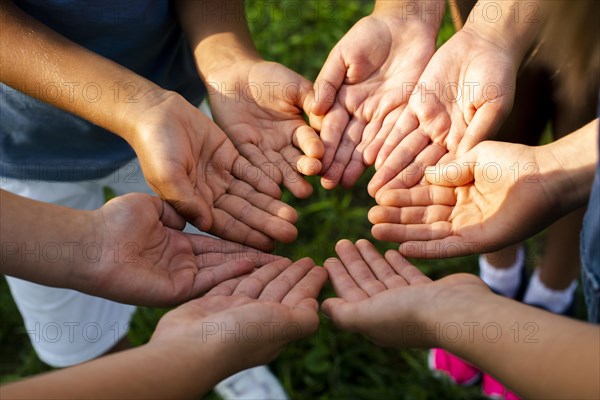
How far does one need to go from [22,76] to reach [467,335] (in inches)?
50.4

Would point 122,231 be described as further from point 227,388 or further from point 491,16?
point 491,16

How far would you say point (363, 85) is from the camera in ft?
6.40

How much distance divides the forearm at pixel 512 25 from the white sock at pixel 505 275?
74 centimetres

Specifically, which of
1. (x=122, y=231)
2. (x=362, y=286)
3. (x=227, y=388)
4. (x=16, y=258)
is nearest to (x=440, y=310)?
(x=362, y=286)

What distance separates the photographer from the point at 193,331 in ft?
4.29

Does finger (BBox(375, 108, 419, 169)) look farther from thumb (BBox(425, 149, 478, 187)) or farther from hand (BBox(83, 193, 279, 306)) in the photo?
hand (BBox(83, 193, 279, 306))

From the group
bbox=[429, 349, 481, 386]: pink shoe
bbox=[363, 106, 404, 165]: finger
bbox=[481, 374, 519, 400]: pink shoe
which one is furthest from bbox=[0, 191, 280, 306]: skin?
bbox=[481, 374, 519, 400]: pink shoe

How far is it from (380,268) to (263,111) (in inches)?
24.9

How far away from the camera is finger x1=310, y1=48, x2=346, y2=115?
185cm

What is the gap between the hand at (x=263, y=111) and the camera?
6.02 ft

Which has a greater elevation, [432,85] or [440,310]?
[432,85]

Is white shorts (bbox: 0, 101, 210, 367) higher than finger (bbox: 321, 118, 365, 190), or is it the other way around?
finger (bbox: 321, 118, 365, 190)

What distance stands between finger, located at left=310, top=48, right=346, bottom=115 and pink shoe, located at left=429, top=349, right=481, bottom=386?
0.95 metres

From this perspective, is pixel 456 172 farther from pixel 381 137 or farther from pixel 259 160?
pixel 259 160
